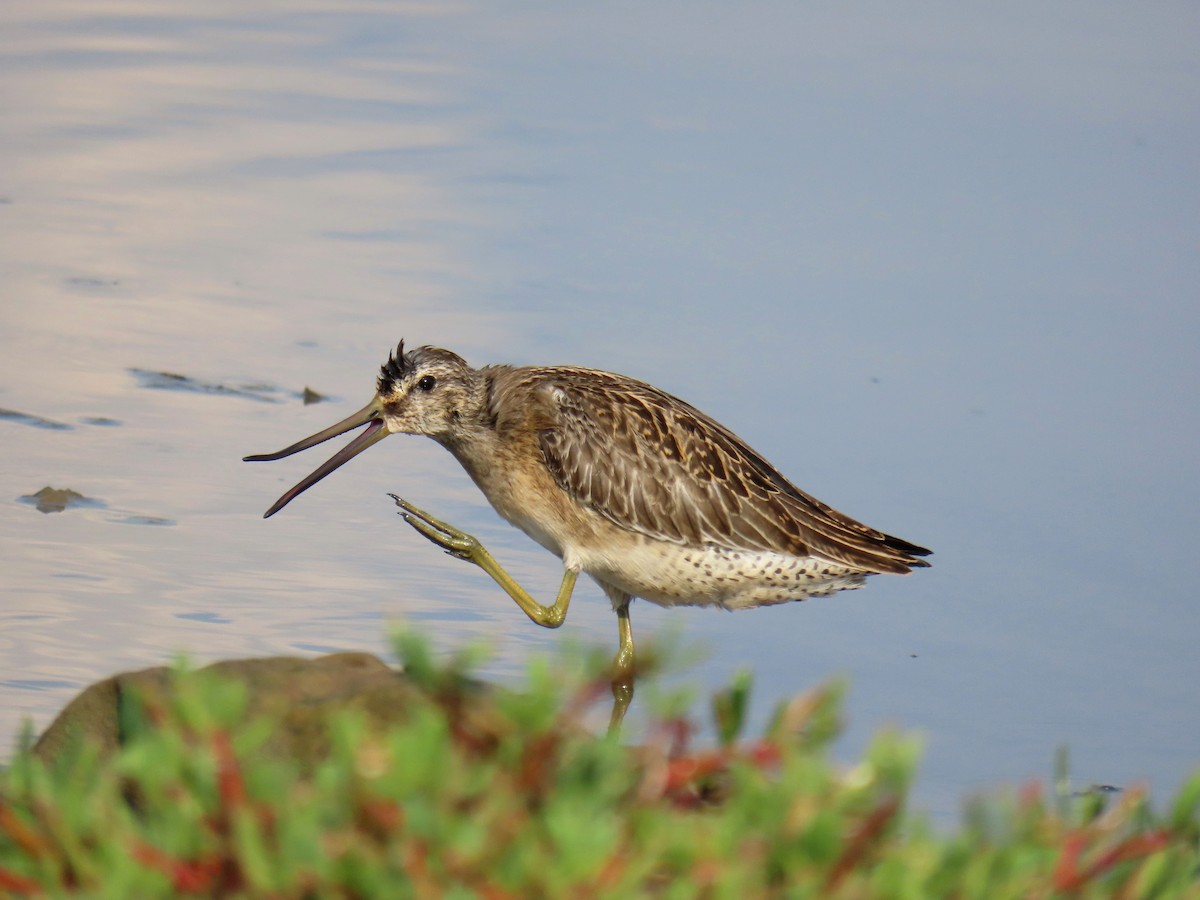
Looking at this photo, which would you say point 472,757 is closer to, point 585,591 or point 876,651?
point 876,651

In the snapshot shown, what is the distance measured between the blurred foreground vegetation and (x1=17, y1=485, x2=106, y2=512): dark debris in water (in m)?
4.38

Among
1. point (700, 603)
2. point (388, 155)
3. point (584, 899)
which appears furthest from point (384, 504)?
point (584, 899)

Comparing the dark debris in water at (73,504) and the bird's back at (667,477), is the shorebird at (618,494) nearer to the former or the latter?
the bird's back at (667,477)

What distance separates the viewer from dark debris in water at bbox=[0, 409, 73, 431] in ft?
24.2

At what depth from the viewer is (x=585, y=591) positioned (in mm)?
7188

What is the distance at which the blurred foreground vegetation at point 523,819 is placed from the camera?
7.01 feet

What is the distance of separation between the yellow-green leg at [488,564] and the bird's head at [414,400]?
0.36 m

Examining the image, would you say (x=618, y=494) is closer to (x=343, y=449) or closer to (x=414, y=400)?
(x=414, y=400)

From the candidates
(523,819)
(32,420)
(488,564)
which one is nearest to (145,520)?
(32,420)

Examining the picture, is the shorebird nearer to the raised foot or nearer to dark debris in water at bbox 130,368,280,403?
the raised foot

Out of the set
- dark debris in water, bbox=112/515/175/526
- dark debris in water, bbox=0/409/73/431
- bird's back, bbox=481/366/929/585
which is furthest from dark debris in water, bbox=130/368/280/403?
bird's back, bbox=481/366/929/585

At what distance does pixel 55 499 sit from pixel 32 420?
74cm

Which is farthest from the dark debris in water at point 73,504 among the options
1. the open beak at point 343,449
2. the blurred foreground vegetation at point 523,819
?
the blurred foreground vegetation at point 523,819

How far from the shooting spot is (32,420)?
24.4 ft
